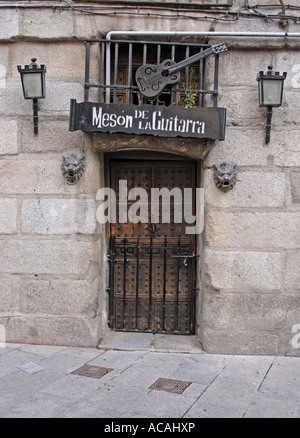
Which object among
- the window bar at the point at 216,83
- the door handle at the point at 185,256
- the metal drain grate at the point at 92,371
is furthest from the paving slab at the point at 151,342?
the window bar at the point at 216,83

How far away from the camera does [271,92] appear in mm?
3705

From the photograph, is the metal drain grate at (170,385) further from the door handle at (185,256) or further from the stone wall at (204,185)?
the door handle at (185,256)

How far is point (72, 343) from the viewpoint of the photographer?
406 cm

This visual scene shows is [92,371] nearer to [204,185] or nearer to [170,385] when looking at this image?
[170,385]

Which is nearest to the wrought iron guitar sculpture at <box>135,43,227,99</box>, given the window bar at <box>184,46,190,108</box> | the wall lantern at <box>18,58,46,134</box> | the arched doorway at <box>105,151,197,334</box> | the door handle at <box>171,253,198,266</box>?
the window bar at <box>184,46,190,108</box>

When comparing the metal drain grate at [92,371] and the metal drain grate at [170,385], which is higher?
the metal drain grate at [92,371]

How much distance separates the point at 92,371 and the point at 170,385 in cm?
76

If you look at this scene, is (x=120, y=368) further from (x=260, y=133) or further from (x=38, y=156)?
(x=260, y=133)

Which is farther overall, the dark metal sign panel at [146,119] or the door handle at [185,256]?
the door handle at [185,256]

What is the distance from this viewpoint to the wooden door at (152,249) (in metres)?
4.38

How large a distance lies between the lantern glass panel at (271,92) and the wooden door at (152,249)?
1092 millimetres

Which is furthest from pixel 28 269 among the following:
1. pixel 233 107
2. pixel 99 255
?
pixel 233 107

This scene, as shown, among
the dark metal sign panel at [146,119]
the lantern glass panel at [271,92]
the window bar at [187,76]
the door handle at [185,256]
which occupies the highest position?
the window bar at [187,76]

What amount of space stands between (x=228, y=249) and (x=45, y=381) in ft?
7.18
